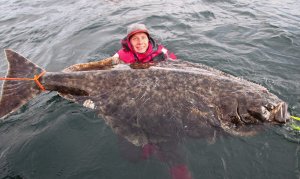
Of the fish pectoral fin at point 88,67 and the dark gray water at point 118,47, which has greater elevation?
the fish pectoral fin at point 88,67

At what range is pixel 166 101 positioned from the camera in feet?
14.0

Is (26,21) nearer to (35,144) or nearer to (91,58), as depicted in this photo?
(91,58)

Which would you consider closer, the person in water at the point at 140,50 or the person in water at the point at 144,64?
the person in water at the point at 144,64

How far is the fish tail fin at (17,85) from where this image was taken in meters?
4.27

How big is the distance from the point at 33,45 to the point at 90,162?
675 cm

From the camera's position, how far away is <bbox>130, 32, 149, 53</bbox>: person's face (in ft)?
19.4

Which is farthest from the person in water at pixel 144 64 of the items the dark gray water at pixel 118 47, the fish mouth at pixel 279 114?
the fish mouth at pixel 279 114

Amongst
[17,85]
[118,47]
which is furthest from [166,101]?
[118,47]

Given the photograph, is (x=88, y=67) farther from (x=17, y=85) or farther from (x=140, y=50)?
(x=140, y=50)

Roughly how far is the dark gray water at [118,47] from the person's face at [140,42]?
1.75m

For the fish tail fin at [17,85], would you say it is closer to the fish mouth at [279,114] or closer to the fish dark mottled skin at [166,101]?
the fish dark mottled skin at [166,101]

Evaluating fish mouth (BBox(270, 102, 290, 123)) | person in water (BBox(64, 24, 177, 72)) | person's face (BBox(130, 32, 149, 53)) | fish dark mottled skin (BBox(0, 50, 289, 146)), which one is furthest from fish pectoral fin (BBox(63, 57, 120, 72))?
fish mouth (BBox(270, 102, 290, 123))

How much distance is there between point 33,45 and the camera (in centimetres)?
959

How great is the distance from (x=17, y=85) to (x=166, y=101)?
2.28 metres
